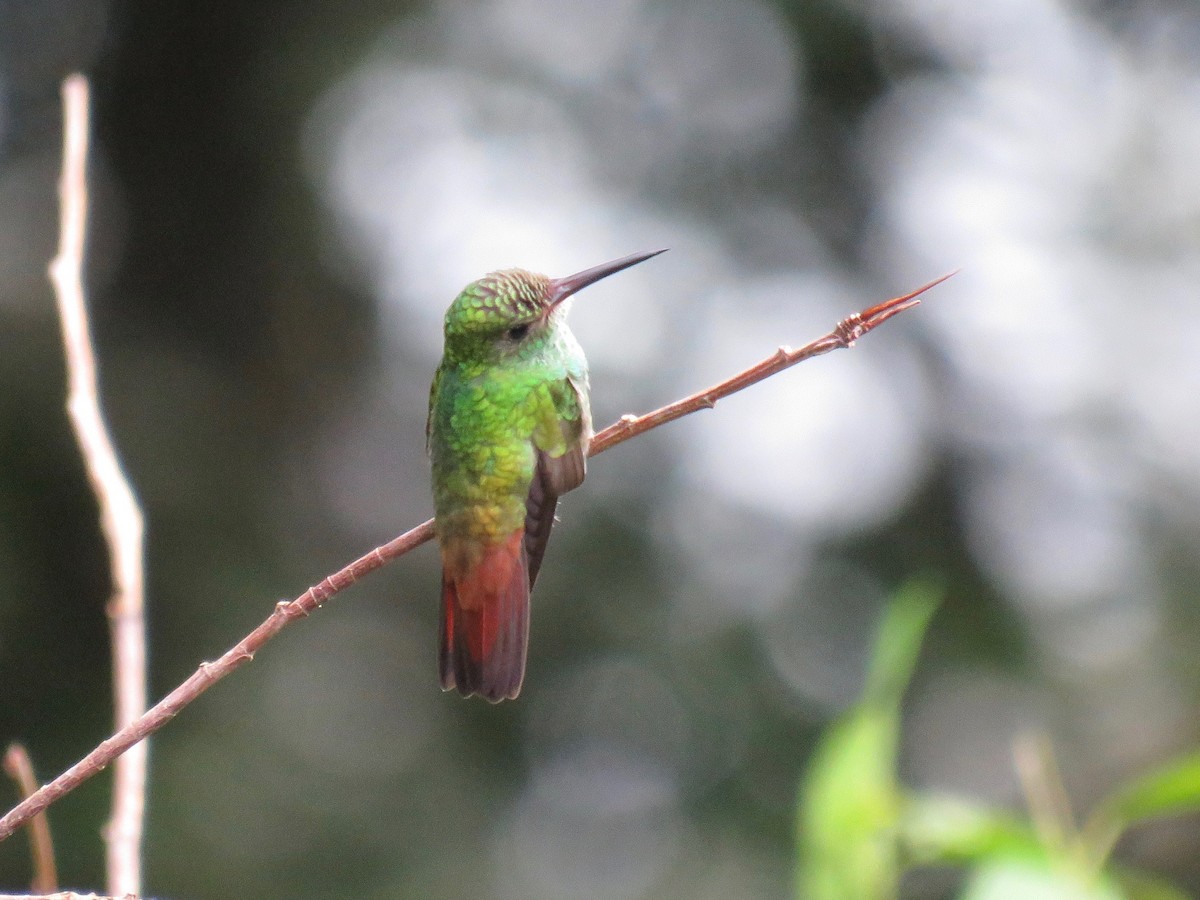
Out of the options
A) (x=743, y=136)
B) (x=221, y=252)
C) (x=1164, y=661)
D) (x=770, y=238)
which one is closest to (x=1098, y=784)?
(x=1164, y=661)

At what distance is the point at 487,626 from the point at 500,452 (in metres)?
0.36

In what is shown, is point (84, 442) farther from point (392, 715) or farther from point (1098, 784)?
point (1098, 784)

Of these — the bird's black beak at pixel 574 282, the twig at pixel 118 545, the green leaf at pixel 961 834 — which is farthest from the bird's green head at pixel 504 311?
the green leaf at pixel 961 834

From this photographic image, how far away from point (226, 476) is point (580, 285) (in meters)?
2.86

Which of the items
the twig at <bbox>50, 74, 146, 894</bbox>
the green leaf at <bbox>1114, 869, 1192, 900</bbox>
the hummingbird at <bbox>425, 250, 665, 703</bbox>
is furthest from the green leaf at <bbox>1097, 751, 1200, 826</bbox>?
the twig at <bbox>50, 74, 146, 894</bbox>

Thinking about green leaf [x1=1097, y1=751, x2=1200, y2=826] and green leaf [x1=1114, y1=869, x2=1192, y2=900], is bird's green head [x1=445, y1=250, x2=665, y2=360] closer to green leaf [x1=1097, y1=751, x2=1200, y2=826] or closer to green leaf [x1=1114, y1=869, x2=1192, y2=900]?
green leaf [x1=1097, y1=751, x2=1200, y2=826]

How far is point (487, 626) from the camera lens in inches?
84.7

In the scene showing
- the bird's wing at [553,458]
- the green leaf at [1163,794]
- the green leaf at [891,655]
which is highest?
the bird's wing at [553,458]

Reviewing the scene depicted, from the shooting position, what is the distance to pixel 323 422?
5.17m

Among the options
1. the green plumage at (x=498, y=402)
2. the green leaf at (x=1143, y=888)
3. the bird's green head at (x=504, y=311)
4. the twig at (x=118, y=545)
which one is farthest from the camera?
the bird's green head at (x=504, y=311)

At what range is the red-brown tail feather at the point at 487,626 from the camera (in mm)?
2123

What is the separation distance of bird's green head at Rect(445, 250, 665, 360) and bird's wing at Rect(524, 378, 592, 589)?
134 millimetres

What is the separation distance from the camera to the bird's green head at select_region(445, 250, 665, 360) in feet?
8.00

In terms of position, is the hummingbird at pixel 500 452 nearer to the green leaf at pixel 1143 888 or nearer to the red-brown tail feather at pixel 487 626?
the red-brown tail feather at pixel 487 626
